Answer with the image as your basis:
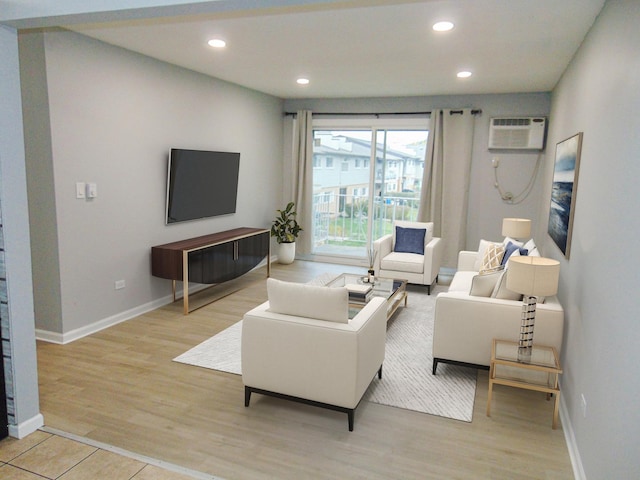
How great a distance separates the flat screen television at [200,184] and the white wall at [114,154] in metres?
0.12

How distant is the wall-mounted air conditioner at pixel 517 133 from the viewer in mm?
6355

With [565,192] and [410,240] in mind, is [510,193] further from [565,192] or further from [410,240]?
[565,192]

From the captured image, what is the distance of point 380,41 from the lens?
394cm

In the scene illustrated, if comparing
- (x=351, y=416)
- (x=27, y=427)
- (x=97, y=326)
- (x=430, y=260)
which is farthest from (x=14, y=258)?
(x=430, y=260)

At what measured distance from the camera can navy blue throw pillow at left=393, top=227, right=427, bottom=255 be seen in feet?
20.9

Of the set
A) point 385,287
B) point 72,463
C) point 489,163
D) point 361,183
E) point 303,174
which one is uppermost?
point 489,163

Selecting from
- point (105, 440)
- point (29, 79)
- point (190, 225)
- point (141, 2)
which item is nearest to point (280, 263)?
point (190, 225)

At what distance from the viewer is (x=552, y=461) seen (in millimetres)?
2643

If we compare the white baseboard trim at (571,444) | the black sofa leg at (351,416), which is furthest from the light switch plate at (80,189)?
the white baseboard trim at (571,444)

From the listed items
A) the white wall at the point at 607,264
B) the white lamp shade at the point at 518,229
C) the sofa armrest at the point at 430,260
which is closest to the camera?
the white wall at the point at 607,264

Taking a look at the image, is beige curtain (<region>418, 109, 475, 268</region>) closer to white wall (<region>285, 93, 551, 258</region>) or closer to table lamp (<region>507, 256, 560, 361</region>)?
white wall (<region>285, 93, 551, 258</region>)

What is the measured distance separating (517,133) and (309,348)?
501cm

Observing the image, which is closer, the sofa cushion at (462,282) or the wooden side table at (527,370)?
the wooden side table at (527,370)

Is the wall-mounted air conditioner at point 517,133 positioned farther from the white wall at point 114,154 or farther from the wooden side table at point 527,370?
the wooden side table at point 527,370
